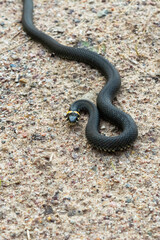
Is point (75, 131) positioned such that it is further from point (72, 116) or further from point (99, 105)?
point (99, 105)

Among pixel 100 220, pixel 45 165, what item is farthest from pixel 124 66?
pixel 100 220

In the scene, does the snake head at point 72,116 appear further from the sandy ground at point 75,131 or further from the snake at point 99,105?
the sandy ground at point 75,131

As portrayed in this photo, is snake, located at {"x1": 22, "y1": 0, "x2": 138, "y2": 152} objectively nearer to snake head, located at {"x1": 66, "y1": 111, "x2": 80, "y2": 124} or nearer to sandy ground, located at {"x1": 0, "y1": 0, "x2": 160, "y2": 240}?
snake head, located at {"x1": 66, "y1": 111, "x2": 80, "y2": 124}

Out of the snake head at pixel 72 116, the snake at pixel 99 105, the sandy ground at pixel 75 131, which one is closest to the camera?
the sandy ground at pixel 75 131

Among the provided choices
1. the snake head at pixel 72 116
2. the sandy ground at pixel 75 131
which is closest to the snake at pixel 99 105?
the snake head at pixel 72 116

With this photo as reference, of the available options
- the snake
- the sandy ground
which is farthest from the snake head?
the sandy ground

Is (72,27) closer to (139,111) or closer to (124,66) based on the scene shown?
(124,66)
